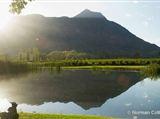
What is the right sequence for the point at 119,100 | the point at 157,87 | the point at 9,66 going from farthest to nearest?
the point at 9,66 < the point at 157,87 < the point at 119,100

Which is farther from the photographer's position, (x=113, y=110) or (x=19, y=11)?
(x=113, y=110)

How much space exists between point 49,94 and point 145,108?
64.0 ft

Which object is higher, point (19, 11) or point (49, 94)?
point (19, 11)

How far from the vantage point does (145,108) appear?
40.3 meters

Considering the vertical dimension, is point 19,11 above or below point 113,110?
above

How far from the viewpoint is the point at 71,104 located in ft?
151

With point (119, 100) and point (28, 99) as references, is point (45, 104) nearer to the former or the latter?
point (28, 99)

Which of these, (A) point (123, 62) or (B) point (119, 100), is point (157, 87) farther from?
(A) point (123, 62)

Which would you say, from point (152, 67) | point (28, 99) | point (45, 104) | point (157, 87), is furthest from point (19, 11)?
point (152, 67)

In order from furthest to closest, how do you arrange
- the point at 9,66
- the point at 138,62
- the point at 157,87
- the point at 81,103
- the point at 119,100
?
the point at 138,62
the point at 9,66
the point at 157,87
the point at 119,100
the point at 81,103

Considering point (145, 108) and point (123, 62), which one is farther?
point (123, 62)

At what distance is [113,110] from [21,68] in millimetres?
73124

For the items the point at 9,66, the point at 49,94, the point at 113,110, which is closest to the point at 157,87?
the point at 49,94

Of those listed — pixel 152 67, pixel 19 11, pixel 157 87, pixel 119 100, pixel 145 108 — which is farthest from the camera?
pixel 152 67
